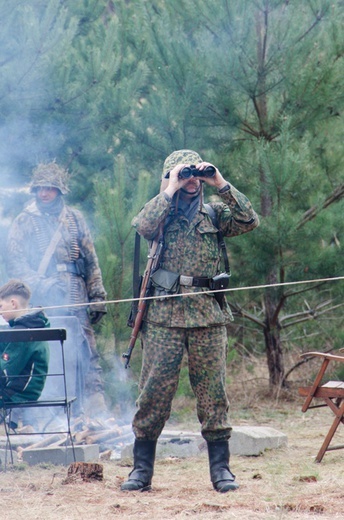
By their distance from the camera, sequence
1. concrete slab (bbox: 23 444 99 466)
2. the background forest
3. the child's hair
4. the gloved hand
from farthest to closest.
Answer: the background forest < the gloved hand < concrete slab (bbox: 23 444 99 466) < the child's hair

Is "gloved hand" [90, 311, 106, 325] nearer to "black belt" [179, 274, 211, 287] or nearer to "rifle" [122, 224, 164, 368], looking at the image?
"rifle" [122, 224, 164, 368]

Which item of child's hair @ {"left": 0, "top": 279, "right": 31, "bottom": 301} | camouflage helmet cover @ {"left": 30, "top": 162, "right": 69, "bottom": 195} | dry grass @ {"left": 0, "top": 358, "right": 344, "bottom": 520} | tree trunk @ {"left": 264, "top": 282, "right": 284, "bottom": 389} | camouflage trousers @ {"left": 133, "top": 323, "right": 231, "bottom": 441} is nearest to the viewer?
dry grass @ {"left": 0, "top": 358, "right": 344, "bottom": 520}

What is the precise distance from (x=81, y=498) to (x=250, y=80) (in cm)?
559

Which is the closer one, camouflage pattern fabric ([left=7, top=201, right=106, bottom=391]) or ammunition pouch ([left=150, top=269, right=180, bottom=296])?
ammunition pouch ([left=150, top=269, right=180, bottom=296])

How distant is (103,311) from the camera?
7105 mm

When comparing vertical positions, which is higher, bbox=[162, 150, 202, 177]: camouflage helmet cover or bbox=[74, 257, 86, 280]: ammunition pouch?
bbox=[162, 150, 202, 177]: camouflage helmet cover

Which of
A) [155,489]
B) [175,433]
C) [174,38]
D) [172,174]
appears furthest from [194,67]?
[155,489]

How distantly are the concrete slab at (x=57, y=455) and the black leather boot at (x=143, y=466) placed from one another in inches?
52.2

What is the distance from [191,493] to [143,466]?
29 cm

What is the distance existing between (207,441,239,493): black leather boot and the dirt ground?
74 millimetres

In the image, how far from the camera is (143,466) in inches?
187

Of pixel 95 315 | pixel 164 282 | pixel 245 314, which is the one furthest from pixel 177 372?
pixel 245 314

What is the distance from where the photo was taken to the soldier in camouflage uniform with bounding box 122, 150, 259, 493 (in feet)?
15.2

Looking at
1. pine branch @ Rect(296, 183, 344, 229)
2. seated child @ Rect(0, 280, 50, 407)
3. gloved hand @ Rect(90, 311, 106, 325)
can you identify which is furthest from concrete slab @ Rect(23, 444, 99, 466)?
pine branch @ Rect(296, 183, 344, 229)
